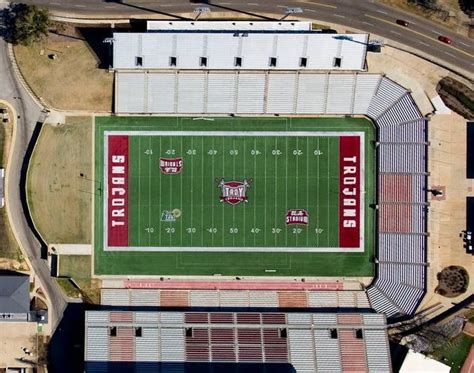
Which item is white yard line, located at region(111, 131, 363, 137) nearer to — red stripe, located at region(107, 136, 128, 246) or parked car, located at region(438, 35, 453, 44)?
red stripe, located at region(107, 136, 128, 246)

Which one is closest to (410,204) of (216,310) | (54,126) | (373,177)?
(373,177)

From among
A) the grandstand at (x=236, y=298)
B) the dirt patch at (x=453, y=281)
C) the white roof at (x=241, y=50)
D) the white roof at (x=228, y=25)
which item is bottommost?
the grandstand at (x=236, y=298)

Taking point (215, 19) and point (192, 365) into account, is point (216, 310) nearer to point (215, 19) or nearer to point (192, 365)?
point (192, 365)

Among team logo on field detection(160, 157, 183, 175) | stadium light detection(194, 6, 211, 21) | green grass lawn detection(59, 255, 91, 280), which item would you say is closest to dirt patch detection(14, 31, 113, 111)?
team logo on field detection(160, 157, 183, 175)

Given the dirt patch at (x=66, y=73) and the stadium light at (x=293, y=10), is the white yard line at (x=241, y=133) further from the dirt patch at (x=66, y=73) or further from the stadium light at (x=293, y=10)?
the stadium light at (x=293, y=10)

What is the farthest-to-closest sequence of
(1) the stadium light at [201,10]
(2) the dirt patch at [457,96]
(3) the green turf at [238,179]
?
(3) the green turf at [238,179], (2) the dirt patch at [457,96], (1) the stadium light at [201,10]

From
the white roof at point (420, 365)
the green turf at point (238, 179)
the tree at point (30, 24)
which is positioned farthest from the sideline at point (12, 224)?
the white roof at point (420, 365)

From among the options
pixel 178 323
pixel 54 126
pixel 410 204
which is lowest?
pixel 178 323
